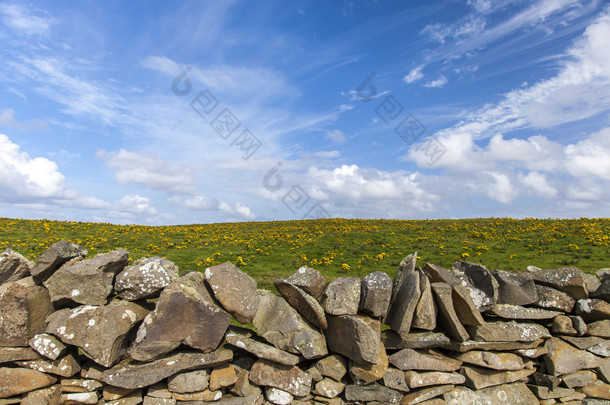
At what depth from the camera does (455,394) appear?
550cm

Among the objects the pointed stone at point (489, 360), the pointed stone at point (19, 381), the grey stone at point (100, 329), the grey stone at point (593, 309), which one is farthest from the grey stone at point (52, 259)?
the grey stone at point (593, 309)

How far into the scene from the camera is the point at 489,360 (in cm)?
556

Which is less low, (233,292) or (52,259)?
(52,259)

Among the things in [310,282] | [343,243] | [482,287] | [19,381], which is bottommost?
[19,381]

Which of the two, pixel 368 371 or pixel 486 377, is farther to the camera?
pixel 486 377

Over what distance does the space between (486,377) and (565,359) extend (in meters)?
1.56

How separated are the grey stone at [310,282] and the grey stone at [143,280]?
175 cm

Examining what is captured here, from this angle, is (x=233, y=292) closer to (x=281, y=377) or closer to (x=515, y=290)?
(x=281, y=377)

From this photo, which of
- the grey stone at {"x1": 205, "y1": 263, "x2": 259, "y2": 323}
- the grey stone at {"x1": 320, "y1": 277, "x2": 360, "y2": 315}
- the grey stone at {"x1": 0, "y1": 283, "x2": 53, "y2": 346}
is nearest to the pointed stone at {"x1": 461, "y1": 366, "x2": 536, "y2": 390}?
the grey stone at {"x1": 320, "y1": 277, "x2": 360, "y2": 315}

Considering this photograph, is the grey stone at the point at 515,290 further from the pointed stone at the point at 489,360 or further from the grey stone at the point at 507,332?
the pointed stone at the point at 489,360

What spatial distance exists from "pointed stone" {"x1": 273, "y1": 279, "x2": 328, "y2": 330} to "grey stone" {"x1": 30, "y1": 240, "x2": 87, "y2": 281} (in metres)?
3.32

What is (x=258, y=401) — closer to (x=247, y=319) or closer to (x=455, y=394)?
(x=247, y=319)

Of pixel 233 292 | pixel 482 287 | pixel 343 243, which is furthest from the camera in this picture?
pixel 343 243

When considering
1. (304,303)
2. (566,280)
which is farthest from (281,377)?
(566,280)
